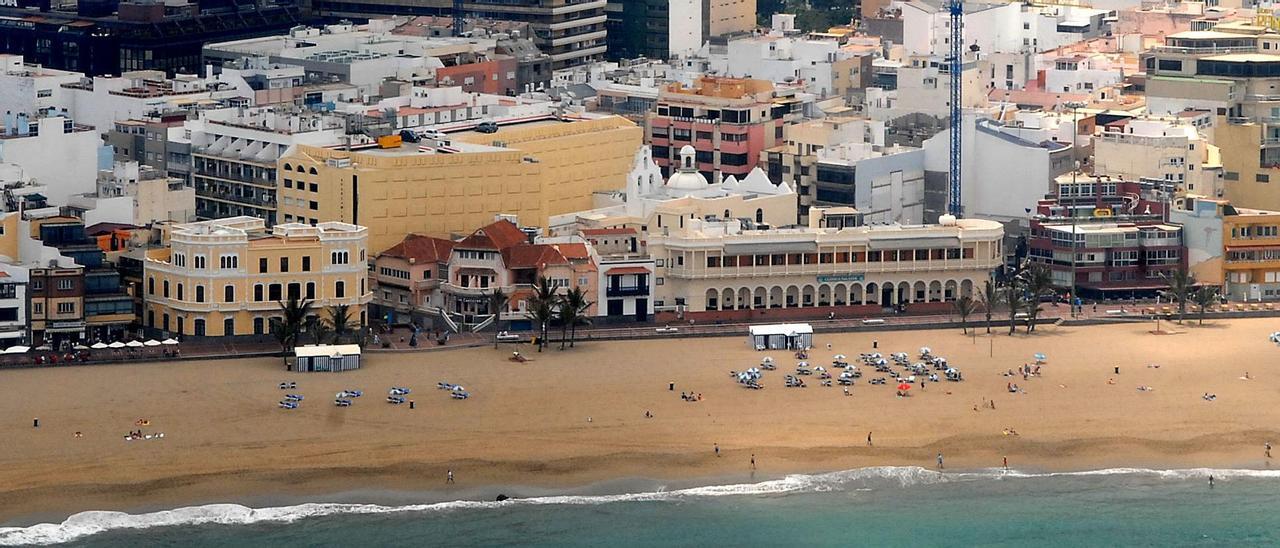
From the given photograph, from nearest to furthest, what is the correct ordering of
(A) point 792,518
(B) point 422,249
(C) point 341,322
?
(A) point 792,518, (C) point 341,322, (B) point 422,249

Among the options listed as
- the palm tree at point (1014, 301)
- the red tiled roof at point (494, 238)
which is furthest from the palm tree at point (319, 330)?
the palm tree at point (1014, 301)

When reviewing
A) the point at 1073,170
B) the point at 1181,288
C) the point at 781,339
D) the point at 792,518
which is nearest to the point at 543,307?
the point at 781,339

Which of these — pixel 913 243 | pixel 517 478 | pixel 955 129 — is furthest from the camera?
pixel 955 129

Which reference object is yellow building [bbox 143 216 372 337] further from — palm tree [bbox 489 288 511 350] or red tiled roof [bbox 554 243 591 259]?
red tiled roof [bbox 554 243 591 259]

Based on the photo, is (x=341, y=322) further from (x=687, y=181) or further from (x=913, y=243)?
(x=913, y=243)

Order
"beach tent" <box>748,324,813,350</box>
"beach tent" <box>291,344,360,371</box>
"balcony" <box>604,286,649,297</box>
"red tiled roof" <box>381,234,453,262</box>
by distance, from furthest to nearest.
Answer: "red tiled roof" <box>381,234,453,262</box>
"balcony" <box>604,286,649,297</box>
"beach tent" <box>748,324,813,350</box>
"beach tent" <box>291,344,360,371</box>

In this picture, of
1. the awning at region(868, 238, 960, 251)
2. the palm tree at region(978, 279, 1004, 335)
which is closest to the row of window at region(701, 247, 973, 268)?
the awning at region(868, 238, 960, 251)

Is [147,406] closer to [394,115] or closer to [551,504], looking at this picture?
[551,504]
